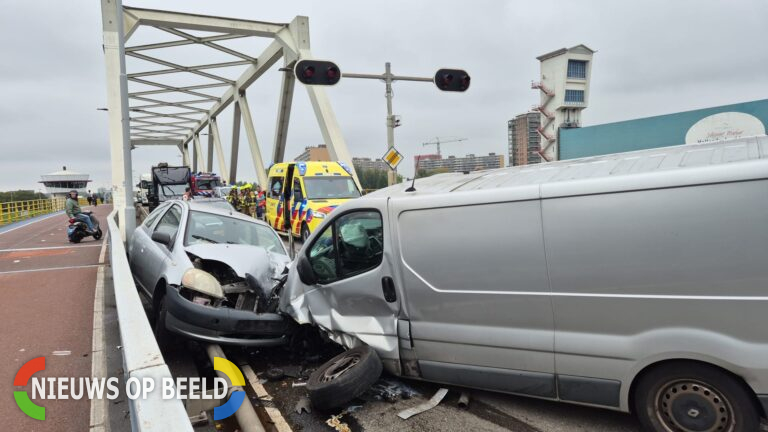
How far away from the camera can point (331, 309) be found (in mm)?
4164

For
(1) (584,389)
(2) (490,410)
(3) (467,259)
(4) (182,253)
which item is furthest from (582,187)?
(4) (182,253)

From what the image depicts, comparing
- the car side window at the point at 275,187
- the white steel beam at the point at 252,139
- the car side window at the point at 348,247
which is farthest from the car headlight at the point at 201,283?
the white steel beam at the point at 252,139

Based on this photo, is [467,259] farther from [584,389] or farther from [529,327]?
[584,389]

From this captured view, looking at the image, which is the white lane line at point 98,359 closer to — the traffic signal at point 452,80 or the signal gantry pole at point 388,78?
the signal gantry pole at point 388,78

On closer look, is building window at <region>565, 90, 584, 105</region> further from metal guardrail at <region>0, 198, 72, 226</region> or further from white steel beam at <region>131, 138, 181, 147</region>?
metal guardrail at <region>0, 198, 72, 226</region>

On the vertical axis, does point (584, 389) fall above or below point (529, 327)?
below

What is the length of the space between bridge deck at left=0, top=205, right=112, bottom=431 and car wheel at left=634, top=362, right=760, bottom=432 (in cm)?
381

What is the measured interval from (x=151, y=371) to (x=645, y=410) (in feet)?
9.79

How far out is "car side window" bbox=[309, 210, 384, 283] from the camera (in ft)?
12.7

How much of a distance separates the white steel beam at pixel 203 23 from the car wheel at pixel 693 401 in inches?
1048

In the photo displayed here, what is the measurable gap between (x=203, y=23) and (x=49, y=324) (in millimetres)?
22739

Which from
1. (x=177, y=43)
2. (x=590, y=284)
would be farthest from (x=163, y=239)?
(x=177, y=43)

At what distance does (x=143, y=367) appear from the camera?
8.11 feet

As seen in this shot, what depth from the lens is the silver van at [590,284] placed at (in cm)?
257
